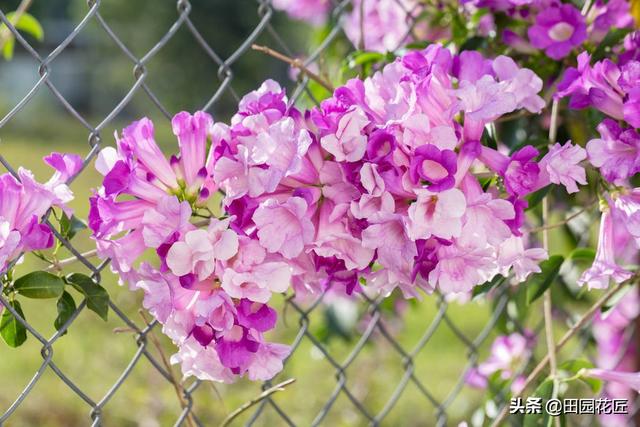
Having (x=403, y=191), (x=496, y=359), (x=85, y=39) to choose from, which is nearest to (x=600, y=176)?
(x=403, y=191)

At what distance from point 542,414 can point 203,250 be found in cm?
49

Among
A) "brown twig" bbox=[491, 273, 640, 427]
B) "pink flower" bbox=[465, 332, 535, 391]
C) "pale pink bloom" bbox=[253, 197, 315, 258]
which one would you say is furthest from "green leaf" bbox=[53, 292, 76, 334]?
"pink flower" bbox=[465, 332, 535, 391]

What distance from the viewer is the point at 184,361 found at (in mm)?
860

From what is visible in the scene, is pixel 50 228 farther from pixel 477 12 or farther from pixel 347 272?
pixel 477 12

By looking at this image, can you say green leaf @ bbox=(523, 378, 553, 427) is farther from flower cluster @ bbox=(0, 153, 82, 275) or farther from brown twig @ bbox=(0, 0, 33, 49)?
brown twig @ bbox=(0, 0, 33, 49)

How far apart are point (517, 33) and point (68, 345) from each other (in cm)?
280

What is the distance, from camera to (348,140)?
81 cm

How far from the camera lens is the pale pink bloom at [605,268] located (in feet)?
2.97

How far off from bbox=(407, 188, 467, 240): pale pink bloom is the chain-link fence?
12.0 inches

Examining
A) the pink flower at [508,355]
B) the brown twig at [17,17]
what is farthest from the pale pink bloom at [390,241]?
the pink flower at [508,355]

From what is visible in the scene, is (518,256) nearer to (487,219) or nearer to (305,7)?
(487,219)

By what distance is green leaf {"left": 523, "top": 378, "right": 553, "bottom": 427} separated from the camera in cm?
104

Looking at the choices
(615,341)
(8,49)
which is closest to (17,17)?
(8,49)

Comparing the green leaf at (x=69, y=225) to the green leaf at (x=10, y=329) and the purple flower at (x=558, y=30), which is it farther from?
the purple flower at (x=558, y=30)
